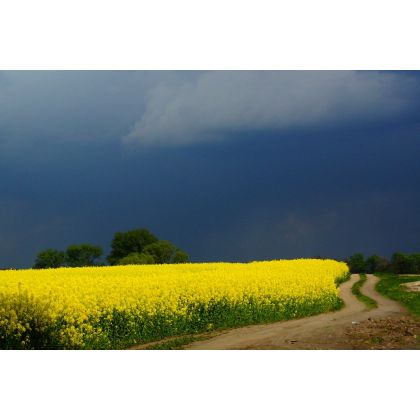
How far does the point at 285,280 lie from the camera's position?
14.6 m

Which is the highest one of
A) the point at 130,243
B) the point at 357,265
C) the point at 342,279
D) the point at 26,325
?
the point at 130,243

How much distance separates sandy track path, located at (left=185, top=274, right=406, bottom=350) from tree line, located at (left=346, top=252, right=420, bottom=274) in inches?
134

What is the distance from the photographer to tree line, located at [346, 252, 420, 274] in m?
17.1

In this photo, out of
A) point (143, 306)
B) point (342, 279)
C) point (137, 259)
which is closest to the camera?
point (143, 306)

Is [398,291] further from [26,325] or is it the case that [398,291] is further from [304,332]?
[26,325]

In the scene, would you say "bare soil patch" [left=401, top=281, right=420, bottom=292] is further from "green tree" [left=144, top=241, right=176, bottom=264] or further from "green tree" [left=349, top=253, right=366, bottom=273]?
"green tree" [left=144, top=241, right=176, bottom=264]

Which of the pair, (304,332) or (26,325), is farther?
(304,332)

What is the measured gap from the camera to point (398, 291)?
1535 cm

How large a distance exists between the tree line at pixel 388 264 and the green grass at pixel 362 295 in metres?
0.43

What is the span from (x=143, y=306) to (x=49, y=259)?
1214 cm

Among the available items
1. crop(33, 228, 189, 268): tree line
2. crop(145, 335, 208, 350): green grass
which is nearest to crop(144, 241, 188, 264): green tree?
crop(33, 228, 189, 268): tree line

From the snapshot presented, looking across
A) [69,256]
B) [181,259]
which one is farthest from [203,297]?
[181,259]

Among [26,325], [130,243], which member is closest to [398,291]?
[26,325]
